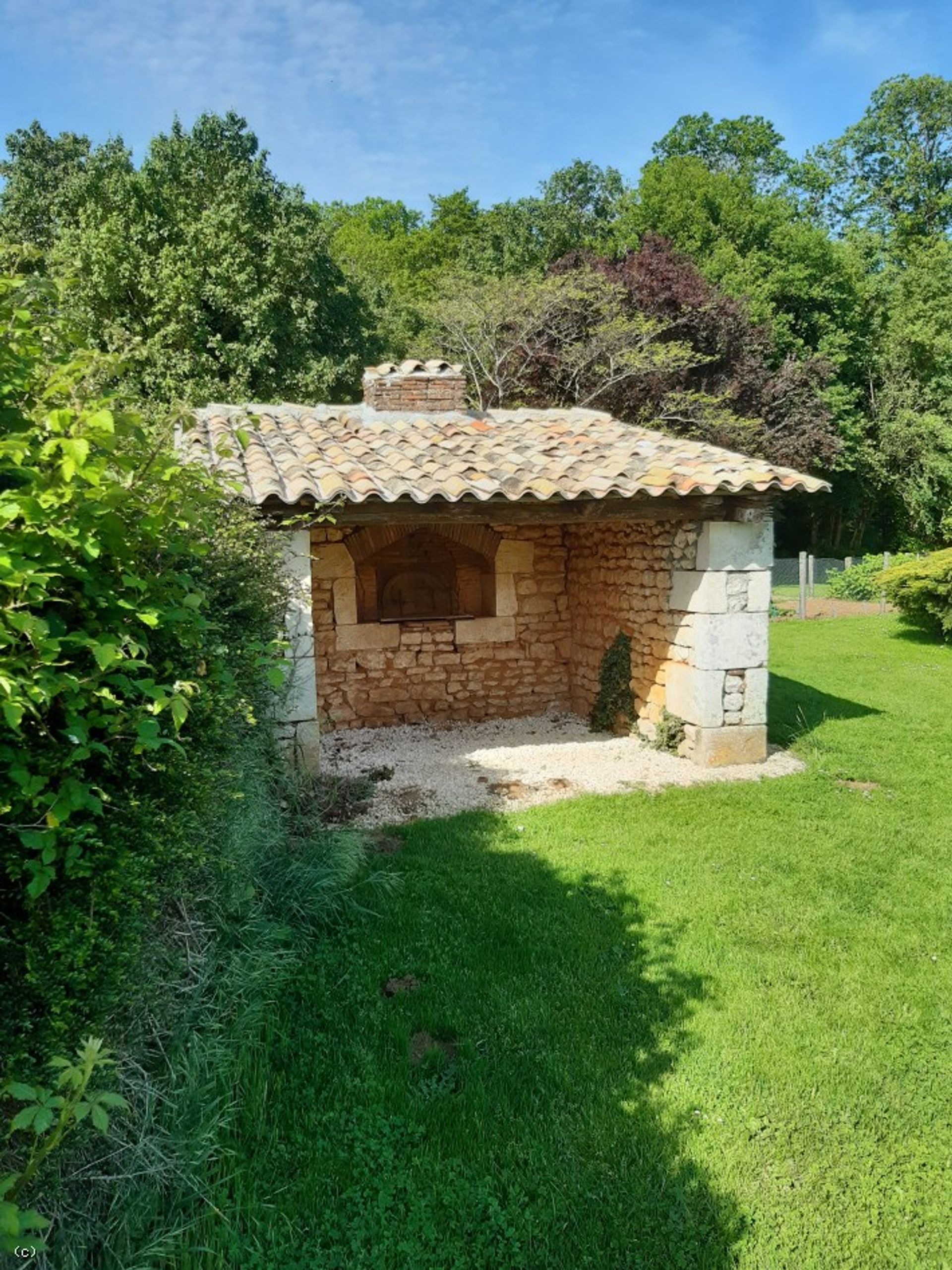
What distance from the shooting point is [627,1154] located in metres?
2.81

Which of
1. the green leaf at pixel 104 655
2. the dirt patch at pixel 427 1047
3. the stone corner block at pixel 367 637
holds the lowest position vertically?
the dirt patch at pixel 427 1047

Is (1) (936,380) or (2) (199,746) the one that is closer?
(2) (199,746)

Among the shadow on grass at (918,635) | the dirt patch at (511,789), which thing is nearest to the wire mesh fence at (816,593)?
the shadow on grass at (918,635)

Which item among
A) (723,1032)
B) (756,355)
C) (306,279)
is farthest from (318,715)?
(756,355)

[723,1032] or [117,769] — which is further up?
[117,769]

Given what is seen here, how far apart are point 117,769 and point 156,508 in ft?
2.49

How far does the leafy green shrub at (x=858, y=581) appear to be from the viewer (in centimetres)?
2108

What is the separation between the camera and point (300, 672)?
6309mm

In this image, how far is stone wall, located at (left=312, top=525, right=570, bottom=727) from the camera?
8.86 metres

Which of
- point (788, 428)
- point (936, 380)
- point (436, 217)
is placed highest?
point (436, 217)

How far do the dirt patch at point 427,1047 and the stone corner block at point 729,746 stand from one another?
457 centimetres

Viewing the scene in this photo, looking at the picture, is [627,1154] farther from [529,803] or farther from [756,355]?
[756,355]

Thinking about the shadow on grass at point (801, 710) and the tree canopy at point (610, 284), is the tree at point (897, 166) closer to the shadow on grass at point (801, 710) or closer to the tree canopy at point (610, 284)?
the tree canopy at point (610, 284)

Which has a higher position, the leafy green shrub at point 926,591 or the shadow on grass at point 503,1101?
the leafy green shrub at point 926,591
